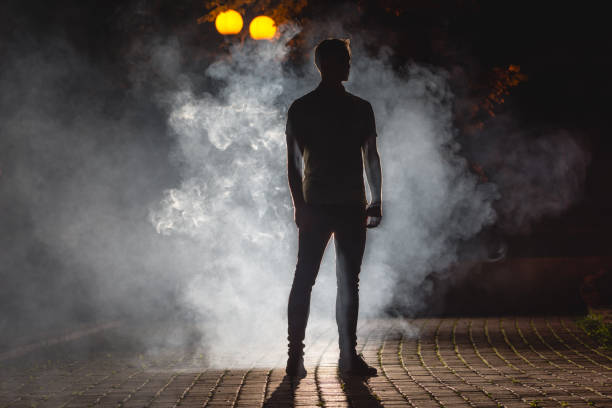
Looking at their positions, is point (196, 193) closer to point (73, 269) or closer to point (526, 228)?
point (73, 269)

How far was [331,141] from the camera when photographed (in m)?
5.29

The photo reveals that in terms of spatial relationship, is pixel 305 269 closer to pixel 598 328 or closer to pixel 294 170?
pixel 294 170

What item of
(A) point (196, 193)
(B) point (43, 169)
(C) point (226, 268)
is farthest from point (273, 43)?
(B) point (43, 169)

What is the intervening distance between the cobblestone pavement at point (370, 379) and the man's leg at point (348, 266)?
316 mm

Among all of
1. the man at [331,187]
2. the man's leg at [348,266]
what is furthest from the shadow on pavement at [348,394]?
the man's leg at [348,266]

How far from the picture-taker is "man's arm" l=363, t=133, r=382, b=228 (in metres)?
5.35

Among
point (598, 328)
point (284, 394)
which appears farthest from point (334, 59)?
point (598, 328)

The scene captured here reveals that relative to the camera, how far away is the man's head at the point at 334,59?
532cm

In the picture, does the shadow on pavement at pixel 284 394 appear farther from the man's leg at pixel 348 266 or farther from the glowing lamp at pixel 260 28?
the glowing lamp at pixel 260 28

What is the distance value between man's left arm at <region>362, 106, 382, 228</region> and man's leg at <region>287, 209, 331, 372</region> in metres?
0.34

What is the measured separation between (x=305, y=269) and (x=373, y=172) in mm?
855

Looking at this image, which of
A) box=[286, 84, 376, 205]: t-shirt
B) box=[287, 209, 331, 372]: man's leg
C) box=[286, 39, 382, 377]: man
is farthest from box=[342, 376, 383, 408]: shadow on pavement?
box=[286, 84, 376, 205]: t-shirt

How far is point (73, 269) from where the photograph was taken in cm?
1178

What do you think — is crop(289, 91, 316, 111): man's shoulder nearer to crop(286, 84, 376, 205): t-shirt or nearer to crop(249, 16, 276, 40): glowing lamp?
crop(286, 84, 376, 205): t-shirt
